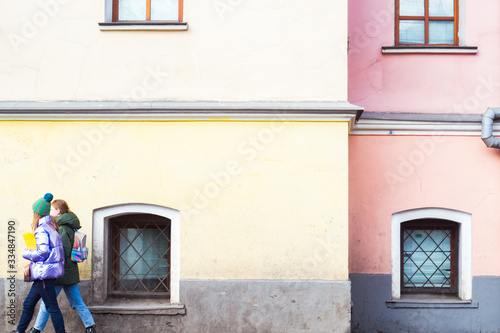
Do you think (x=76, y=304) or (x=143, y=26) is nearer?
(x=76, y=304)

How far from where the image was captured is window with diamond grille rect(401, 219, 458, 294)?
687 cm

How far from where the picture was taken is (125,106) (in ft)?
19.1

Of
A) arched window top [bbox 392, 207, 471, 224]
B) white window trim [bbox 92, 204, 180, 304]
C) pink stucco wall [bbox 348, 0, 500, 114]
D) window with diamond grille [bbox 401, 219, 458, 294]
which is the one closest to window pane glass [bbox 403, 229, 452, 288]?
window with diamond grille [bbox 401, 219, 458, 294]

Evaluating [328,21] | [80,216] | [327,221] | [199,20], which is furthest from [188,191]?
[328,21]

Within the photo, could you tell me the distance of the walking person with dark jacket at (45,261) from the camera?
17.2 ft

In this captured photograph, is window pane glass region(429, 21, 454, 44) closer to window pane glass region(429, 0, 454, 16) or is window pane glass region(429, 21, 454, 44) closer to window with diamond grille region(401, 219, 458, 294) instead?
window pane glass region(429, 0, 454, 16)

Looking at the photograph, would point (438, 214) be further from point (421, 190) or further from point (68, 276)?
point (68, 276)

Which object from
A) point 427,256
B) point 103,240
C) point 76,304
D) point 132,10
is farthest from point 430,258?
point 132,10

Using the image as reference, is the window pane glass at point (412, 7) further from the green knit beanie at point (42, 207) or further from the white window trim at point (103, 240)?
the green knit beanie at point (42, 207)

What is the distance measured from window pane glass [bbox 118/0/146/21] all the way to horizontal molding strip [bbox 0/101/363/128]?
3.91ft

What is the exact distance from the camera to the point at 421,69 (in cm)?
675

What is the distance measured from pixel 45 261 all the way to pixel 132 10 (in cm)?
328

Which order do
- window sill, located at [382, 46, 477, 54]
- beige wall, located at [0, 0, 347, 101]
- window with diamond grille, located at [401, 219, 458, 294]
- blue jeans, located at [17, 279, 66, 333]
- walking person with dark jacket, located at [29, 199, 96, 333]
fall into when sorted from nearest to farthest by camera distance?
blue jeans, located at [17, 279, 66, 333]
walking person with dark jacket, located at [29, 199, 96, 333]
beige wall, located at [0, 0, 347, 101]
window sill, located at [382, 46, 477, 54]
window with diamond grille, located at [401, 219, 458, 294]

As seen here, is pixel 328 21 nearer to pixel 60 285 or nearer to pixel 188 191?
pixel 188 191
